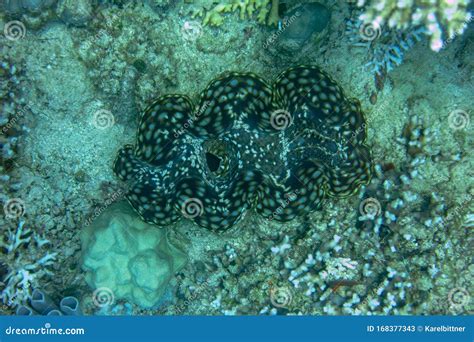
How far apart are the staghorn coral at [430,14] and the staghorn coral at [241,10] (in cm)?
103

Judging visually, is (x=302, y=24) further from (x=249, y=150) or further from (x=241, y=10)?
(x=249, y=150)

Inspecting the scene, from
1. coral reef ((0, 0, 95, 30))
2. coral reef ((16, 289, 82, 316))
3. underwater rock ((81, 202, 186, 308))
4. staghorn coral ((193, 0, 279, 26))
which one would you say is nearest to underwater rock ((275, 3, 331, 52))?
staghorn coral ((193, 0, 279, 26))

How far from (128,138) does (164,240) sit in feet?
4.15

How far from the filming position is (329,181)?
166 inches

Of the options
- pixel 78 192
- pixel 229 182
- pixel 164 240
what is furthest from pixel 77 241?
pixel 229 182

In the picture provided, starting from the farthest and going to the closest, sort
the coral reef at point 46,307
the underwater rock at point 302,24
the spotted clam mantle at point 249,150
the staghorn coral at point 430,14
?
the coral reef at point 46,307
the spotted clam mantle at point 249,150
the underwater rock at point 302,24
the staghorn coral at point 430,14

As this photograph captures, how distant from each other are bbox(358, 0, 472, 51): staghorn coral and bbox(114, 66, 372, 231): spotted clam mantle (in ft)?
2.93

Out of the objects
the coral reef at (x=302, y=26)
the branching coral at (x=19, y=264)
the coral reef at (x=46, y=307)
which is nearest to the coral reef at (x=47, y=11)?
the coral reef at (x=302, y=26)

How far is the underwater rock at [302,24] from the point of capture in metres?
3.92

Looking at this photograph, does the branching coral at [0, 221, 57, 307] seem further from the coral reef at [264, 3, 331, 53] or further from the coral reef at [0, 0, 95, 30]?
the coral reef at [264, 3, 331, 53]

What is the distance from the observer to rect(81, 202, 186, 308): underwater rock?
431cm

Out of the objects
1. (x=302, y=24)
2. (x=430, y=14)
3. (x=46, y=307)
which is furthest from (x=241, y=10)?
(x=46, y=307)

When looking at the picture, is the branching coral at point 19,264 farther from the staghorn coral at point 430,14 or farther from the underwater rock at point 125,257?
the staghorn coral at point 430,14

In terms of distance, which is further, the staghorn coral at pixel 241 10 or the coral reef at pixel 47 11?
the staghorn coral at pixel 241 10
